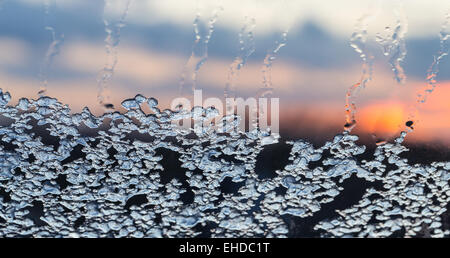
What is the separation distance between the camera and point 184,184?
1.61 meters

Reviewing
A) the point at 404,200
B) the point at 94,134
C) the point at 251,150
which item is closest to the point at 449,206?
the point at 404,200

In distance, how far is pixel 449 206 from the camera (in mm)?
1485

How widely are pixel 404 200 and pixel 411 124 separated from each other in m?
0.59

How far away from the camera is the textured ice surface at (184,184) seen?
1.42m

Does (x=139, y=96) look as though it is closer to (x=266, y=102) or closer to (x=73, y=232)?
(x=266, y=102)

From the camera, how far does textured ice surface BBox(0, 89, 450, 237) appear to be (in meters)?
1.42

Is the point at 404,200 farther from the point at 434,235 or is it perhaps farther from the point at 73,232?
the point at 73,232

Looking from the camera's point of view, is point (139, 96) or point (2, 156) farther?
point (139, 96)

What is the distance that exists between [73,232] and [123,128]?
0.62 metres

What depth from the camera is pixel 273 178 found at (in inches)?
64.0
